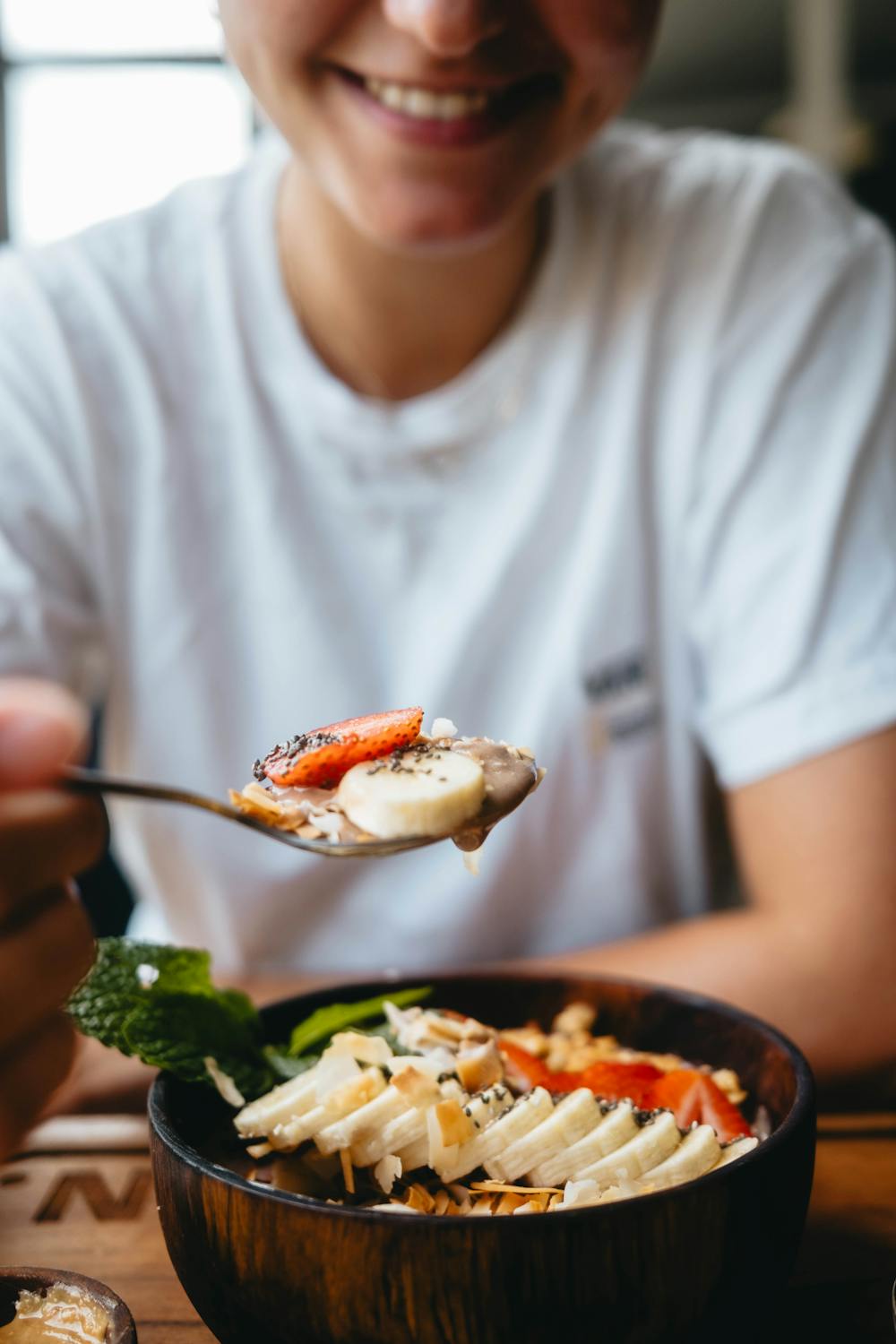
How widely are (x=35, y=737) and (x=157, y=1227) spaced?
378mm

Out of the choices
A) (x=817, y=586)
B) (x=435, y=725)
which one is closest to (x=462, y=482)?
(x=817, y=586)

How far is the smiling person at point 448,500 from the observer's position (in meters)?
1.30

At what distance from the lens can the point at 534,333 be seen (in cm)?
137

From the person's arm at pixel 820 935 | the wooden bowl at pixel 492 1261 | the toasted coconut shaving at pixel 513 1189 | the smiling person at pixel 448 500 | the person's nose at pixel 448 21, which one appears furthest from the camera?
the smiling person at pixel 448 500

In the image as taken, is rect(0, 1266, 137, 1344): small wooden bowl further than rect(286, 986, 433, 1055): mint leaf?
No

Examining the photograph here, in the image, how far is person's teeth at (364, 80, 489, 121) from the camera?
110 cm

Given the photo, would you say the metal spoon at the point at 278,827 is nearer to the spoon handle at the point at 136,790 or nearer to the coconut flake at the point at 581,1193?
the spoon handle at the point at 136,790

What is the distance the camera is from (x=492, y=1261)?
0.52 meters

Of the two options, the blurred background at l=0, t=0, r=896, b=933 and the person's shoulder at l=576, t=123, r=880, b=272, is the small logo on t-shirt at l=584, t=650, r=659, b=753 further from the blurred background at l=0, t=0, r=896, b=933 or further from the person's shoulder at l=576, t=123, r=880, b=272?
the blurred background at l=0, t=0, r=896, b=933

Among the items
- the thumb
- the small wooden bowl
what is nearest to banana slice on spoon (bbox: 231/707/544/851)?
the thumb

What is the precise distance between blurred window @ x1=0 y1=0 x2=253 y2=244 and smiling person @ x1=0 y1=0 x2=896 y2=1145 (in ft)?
11.8

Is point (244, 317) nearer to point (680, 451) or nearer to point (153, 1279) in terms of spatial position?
point (680, 451)

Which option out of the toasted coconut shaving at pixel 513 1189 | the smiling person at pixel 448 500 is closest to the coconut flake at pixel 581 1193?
the toasted coconut shaving at pixel 513 1189

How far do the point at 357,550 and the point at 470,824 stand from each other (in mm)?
769
